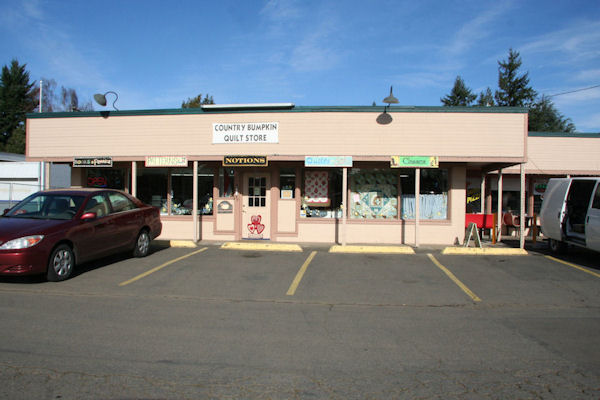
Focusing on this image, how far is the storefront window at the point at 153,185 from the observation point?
13703 mm

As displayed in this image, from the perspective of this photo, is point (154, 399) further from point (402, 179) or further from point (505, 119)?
point (505, 119)

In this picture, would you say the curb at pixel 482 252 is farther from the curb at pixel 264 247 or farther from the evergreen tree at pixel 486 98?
the evergreen tree at pixel 486 98

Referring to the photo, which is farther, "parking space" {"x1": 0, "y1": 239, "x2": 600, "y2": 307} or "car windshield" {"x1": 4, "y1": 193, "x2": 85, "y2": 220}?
"car windshield" {"x1": 4, "y1": 193, "x2": 85, "y2": 220}

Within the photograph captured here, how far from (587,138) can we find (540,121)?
24.0m

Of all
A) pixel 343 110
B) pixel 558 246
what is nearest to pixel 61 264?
pixel 343 110

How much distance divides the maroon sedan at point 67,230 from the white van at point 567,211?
10705 mm

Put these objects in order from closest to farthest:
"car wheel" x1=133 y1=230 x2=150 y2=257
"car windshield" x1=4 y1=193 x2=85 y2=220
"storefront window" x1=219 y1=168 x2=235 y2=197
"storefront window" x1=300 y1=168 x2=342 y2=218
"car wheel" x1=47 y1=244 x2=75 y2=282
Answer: "car wheel" x1=47 y1=244 x2=75 y2=282 < "car windshield" x1=4 y1=193 x2=85 y2=220 < "car wheel" x1=133 y1=230 x2=150 y2=257 < "storefront window" x1=300 y1=168 x2=342 y2=218 < "storefront window" x1=219 y1=168 x2=235 y2=197

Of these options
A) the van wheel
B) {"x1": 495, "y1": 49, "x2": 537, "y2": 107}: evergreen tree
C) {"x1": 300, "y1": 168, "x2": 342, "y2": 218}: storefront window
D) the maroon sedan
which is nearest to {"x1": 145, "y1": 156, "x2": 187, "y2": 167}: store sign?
the maroon sedan

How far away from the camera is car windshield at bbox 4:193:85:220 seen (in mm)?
7832

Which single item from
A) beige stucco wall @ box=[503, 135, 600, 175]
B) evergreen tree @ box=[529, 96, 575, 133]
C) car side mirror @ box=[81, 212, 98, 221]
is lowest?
car side mirror @ box=[81, 212, 98, 221]

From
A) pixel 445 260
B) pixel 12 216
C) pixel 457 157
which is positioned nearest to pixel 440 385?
pixel 445 260

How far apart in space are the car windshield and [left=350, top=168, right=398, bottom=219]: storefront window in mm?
7757

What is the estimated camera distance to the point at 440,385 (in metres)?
3.62

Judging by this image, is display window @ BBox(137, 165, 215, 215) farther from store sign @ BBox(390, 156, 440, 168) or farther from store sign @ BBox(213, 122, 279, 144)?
store sign @ BBox(390, 156, 440, 168)
